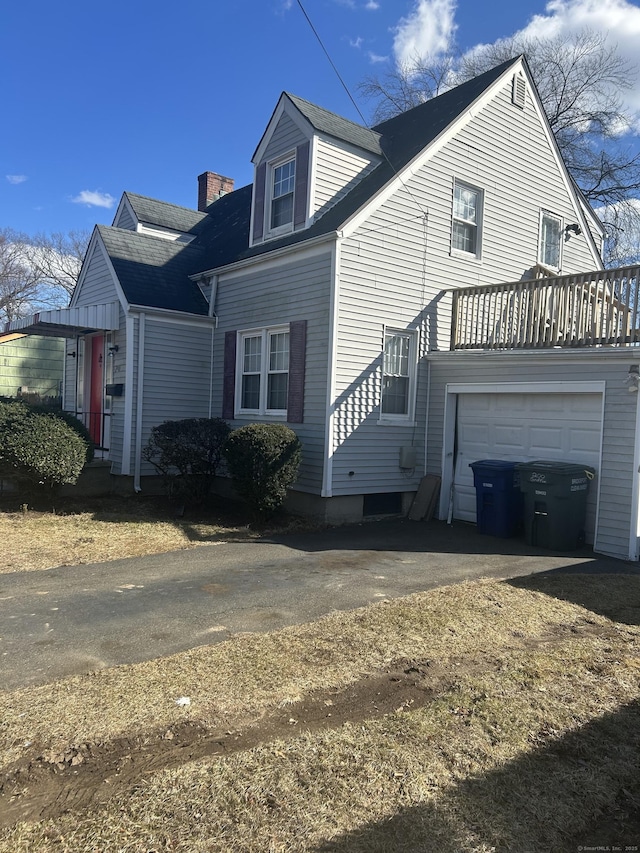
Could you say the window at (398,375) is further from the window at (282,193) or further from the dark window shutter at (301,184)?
the window at (282,193)

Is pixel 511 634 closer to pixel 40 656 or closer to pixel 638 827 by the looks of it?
pixel 638 827

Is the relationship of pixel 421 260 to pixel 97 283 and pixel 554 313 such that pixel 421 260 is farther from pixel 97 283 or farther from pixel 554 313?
pixel 97 283

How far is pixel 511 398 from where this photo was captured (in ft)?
32.7

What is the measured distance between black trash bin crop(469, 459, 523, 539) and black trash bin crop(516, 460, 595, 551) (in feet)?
1.27

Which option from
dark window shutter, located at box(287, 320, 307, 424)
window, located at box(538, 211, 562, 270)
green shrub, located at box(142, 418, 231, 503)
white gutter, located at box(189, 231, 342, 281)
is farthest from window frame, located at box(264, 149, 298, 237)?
window, located at box(538, 211, 562, 270)

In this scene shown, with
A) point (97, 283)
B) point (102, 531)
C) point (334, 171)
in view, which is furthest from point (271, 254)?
point (102, 531)

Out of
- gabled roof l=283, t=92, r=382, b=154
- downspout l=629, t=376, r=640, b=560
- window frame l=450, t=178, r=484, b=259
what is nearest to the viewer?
downspout l=629, t=376, r=640, b=560

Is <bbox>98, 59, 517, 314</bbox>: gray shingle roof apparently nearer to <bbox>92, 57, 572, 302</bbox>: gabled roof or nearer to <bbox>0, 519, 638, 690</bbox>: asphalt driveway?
<bbox>92, 57, 572, 302</bbox>: gabled roof

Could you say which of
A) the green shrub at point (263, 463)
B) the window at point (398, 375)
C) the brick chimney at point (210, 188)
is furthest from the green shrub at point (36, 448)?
the brick chimney at point (210, 188)

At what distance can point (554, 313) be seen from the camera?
31.1 feet

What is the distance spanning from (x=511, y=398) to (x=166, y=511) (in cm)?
616

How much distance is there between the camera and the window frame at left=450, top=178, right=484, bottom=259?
1153 centimetres

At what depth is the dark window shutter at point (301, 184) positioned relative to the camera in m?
11.0

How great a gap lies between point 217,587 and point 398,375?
18.7 ft
